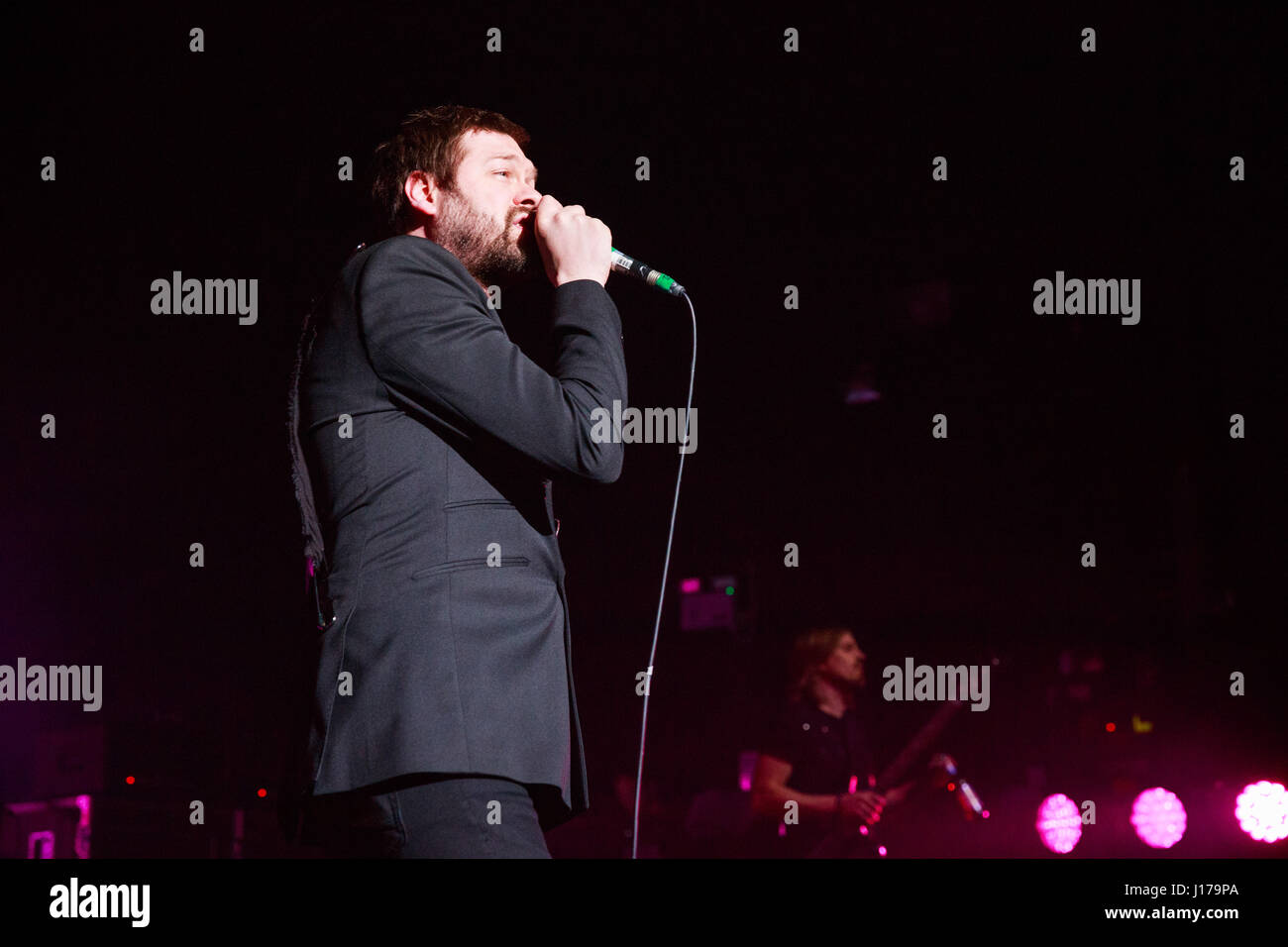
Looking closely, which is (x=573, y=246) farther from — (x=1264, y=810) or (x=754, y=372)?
(x=754, y=372)

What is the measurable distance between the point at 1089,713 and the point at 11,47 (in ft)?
19.2

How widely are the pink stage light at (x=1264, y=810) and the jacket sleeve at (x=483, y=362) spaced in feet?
12.7

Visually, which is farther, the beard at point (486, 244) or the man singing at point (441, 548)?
the beard at point (486, 244)

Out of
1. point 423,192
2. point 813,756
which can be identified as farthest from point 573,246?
point 813,756

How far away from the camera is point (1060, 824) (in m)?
4.89

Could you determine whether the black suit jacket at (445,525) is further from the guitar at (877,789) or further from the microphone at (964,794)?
the microphone at (964,794)

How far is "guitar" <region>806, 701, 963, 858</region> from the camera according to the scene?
15.7 feet

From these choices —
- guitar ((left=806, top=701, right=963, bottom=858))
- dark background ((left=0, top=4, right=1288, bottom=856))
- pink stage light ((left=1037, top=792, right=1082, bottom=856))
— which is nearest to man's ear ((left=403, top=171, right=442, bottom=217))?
dark background ((left=0, top=4, right=1288, bottom=856))

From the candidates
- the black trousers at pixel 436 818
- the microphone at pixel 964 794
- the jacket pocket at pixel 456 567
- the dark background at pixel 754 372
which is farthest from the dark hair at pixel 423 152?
the microphone at pixel 964 794

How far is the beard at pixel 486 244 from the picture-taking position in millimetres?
1749

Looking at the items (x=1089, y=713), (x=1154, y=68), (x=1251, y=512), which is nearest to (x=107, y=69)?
(x=1154, y=68)

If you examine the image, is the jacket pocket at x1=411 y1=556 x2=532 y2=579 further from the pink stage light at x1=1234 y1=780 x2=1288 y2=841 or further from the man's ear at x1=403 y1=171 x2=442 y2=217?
the pink stage light at x1=1234 y1=780 x2=1288 y2=841

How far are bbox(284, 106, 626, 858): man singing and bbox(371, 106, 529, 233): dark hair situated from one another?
31cm

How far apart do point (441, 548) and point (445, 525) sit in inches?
1.2
